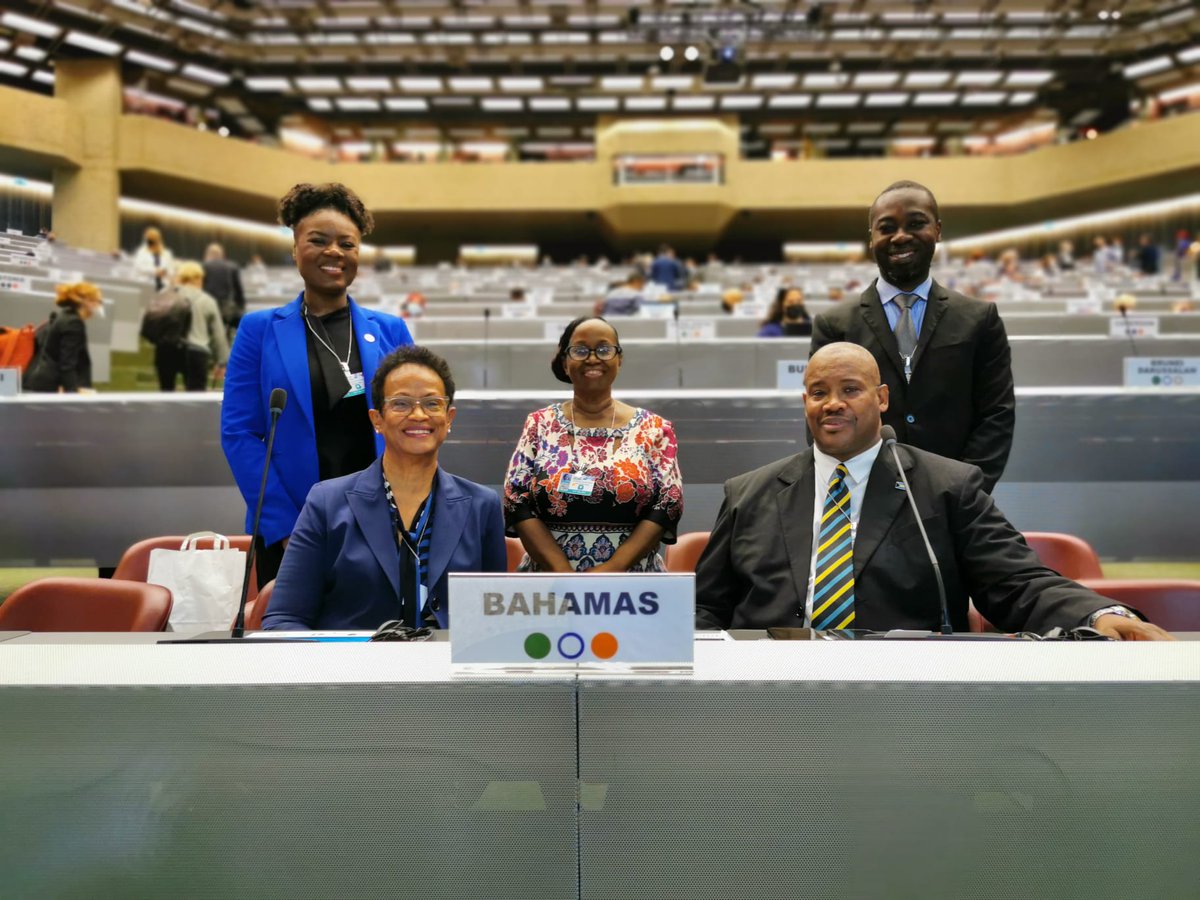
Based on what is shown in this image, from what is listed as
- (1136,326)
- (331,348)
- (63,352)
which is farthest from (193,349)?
(1136,326)

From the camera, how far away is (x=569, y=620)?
1.06m

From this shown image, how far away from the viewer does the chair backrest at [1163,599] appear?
81.9 inches

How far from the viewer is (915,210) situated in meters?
2.42

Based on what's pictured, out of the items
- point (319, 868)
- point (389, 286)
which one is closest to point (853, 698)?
point (319, 868)

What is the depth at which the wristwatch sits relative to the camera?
62.2 inches

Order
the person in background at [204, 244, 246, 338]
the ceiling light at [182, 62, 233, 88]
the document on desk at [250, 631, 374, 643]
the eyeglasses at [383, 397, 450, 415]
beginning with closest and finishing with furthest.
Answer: the document on desk at [250, 631, 374, 643], the eyeglasses at [383, 397, 450, 415], the person in background at [204, 244, 246, 338], the ceiling light at [182, 62, 233, 88]

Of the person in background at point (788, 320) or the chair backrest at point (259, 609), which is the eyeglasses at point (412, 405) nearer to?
the chair backrest at point (259, 609)

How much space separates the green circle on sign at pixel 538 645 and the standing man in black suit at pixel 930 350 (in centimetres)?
161

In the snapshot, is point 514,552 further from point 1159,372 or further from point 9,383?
point 1159,372

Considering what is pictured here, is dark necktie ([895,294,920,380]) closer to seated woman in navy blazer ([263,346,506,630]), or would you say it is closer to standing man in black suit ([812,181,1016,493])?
standing man in black suit ([812,181,1016,493])

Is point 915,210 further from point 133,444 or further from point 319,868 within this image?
point 133,444

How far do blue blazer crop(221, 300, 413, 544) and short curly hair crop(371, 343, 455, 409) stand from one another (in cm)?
30

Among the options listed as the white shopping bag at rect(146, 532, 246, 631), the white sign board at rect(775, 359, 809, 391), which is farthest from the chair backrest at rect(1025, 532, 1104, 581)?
the white sign board at rect(775, 359, 809, 391)

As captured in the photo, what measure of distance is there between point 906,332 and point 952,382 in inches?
6.7
